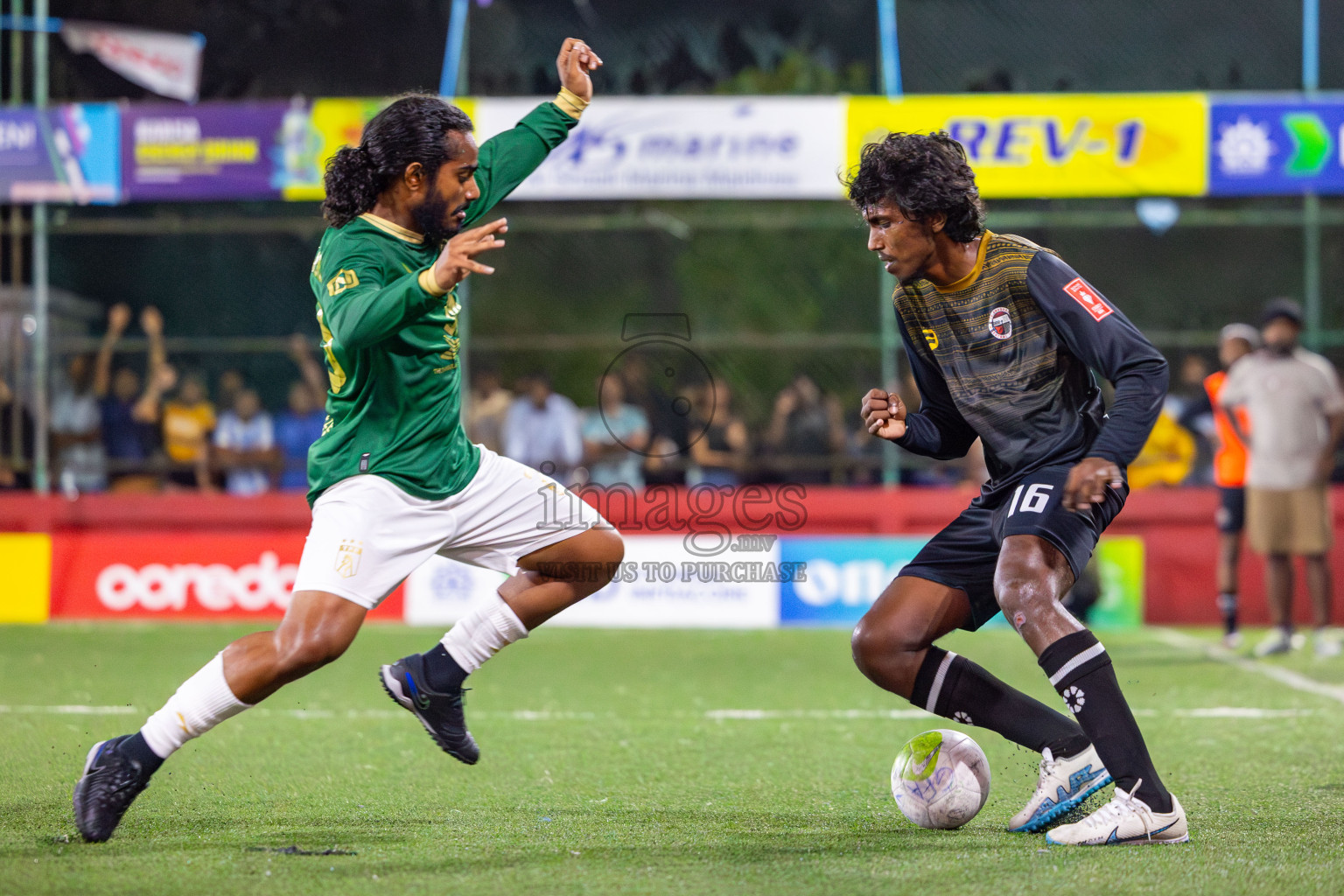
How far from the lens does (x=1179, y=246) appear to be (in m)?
15.3

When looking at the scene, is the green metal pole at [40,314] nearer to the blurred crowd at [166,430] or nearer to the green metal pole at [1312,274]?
the blurred crowd at [166,430]

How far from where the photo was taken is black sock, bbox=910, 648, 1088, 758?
4.45m

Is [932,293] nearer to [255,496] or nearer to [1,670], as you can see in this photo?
[1,670]

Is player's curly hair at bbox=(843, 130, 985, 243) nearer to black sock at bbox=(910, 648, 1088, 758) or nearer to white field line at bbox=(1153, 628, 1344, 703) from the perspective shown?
black sock at bbox=(910, 648, 1088, 758)

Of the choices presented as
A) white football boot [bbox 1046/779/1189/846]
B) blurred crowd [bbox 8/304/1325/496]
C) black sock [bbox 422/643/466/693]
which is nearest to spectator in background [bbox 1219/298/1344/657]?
blurred crowd [bbox 8/304/1325/496]

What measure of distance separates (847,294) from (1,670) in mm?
8987

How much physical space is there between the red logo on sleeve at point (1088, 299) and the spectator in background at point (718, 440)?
847 cm

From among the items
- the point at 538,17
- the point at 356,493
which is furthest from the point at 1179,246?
the point at 356,493

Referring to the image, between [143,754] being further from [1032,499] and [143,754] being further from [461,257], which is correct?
[1032,499]

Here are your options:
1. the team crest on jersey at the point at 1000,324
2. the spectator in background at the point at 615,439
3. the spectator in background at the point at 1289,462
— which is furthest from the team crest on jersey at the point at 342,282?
the spectator in background at the point at 615,439

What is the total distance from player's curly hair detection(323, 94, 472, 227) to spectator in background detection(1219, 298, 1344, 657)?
23.6ft

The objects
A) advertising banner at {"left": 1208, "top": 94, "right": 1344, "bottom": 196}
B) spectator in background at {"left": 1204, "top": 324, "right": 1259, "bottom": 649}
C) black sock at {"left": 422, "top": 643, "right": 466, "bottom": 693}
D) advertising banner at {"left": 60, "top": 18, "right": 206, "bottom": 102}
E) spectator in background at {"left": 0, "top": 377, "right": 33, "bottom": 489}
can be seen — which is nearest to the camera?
black sock at {"left": 422, "top": 643, "right": 466, "bottom": 693}

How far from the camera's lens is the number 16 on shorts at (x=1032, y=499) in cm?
419

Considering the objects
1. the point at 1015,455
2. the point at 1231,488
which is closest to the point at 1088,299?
the point at 1015,455
